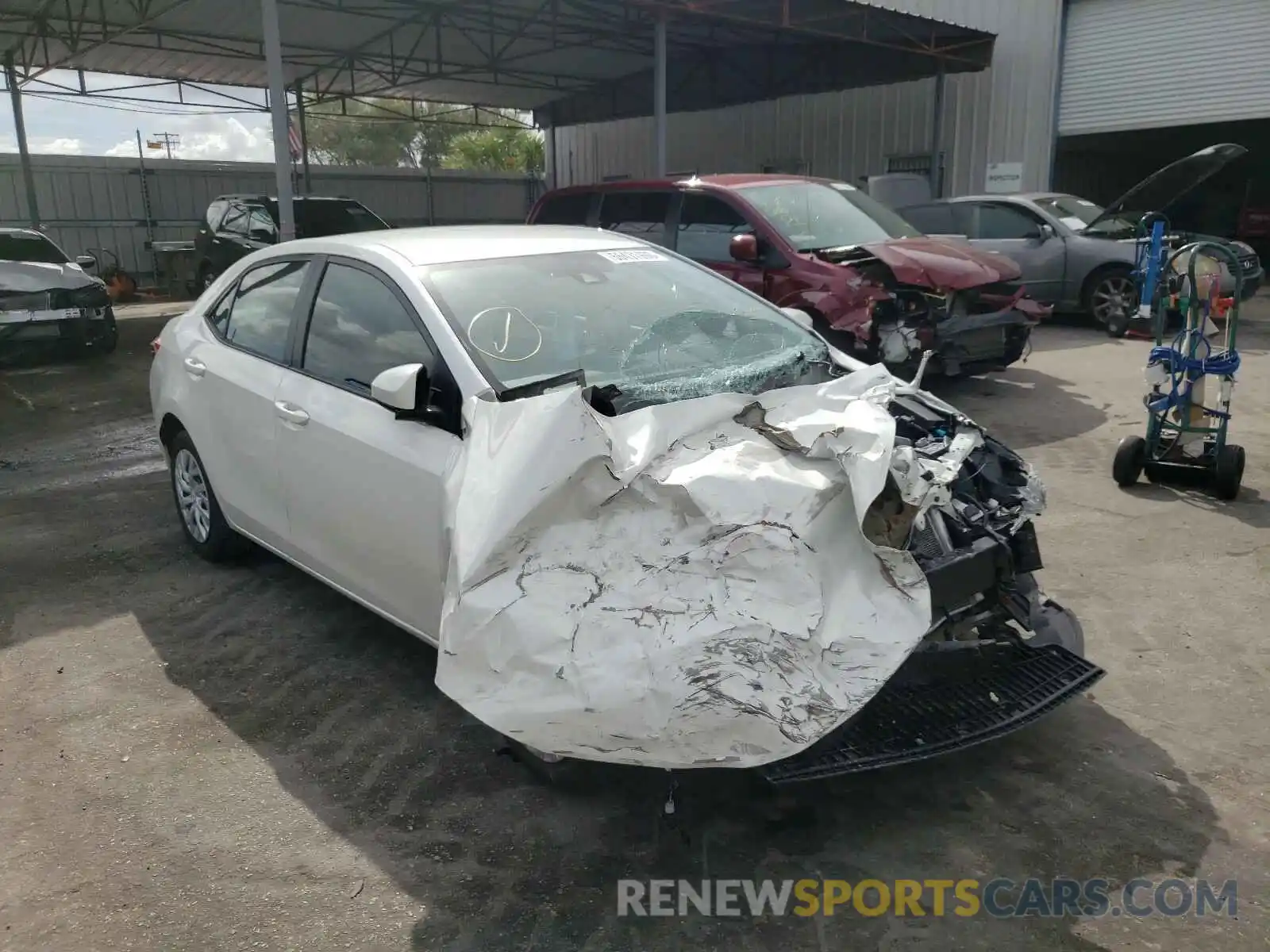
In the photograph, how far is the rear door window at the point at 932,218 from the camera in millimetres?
12734

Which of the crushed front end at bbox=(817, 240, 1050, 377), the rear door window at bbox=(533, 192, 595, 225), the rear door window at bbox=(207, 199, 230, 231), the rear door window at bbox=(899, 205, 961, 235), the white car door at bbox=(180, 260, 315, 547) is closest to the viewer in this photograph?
the white car door at bbox=(180, 260, 315, 547)

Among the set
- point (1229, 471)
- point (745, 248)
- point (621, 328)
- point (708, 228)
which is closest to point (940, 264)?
point (745, 248)

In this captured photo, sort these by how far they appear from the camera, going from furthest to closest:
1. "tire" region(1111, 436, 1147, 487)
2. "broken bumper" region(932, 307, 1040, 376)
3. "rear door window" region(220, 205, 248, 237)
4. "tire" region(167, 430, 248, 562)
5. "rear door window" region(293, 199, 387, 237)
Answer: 1. "rear door window" region(220, 205, 248, 237)
2. "rear door window" region(293, 199, 387, 237)
3. "broken bumper" region(932, 307, 1040, 376)
4. "tire" region(1111, 436, 1147, 487)
5. "tire" region(167, 430, 248, 562)

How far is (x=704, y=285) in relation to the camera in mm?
4254

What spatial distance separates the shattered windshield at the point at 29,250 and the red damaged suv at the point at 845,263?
6.39 meters

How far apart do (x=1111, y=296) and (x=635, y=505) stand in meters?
11.0

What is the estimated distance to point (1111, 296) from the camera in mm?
11914

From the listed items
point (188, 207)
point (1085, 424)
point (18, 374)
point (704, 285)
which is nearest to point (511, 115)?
point (188, 207)

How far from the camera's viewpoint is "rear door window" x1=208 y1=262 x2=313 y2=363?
4207 mm

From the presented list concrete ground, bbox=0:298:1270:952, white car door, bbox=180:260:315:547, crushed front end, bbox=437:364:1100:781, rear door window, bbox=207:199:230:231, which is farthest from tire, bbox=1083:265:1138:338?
rear door window, bbox=207:199:230:231

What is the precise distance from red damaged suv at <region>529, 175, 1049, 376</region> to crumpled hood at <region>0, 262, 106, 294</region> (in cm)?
594

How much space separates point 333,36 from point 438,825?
1770 centimetres

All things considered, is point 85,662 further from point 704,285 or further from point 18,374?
Result: point 18,374

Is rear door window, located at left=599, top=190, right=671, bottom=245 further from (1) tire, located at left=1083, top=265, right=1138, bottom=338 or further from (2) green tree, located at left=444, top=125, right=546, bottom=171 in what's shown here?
(2) green tree, located at left=444, top=125, right=546, bottom=171
